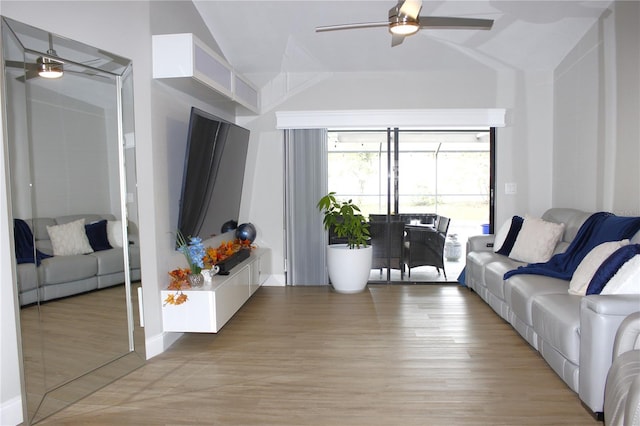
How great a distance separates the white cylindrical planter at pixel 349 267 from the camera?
16.8 feet

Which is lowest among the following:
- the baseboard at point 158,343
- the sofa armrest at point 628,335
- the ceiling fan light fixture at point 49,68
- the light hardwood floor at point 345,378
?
the light hardwood floor at point 345,378

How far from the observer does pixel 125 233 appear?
10.2 feet

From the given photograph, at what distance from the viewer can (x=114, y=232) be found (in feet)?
10.1

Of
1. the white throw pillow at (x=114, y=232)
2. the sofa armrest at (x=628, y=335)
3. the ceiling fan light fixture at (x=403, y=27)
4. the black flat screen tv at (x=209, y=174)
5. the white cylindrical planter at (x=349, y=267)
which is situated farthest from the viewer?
the white cylindrical planter at (x=349, y=267)

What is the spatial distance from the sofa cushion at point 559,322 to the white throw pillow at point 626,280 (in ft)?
0.79

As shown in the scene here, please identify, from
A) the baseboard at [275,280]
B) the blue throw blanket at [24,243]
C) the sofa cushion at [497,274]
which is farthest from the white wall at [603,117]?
the blue throw blanket at [24,243]

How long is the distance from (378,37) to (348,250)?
2.28m

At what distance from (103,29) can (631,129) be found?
13.7 feet

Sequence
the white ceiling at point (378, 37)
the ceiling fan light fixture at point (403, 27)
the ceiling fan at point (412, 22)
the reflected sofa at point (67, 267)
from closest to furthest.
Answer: the reflected sofa at point (67, 267) → the ceiling fan at point (412, 22) → the ceiling fan light fixture at point (403, 27) → the white ceiling at point (378, 37)

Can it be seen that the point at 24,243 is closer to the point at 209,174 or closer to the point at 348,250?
the point at 209,174

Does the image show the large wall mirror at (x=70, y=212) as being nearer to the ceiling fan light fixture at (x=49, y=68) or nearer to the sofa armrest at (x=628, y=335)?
the ceiling fan light fixture at (x=49, y=68)

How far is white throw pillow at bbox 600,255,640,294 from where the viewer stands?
2.57 metres

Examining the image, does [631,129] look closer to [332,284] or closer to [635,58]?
[635,58]

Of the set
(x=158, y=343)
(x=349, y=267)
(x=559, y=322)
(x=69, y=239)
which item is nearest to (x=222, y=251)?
(x=158, y=343)
